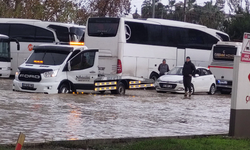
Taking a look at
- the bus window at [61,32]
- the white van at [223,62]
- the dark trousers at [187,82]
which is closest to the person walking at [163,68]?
the white van at [223,62]

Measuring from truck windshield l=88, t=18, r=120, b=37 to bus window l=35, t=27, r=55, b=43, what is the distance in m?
5.74

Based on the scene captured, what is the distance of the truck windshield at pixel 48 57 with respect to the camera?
22266mm

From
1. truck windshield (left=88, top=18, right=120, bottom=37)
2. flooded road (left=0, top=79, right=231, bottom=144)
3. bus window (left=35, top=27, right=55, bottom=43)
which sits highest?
truck windshield (left=88, top=18, right=120, bottom=37)

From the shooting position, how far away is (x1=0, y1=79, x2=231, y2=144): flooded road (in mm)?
11758

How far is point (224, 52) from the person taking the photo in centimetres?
3444

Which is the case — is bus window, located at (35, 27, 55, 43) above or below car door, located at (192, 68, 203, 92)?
above

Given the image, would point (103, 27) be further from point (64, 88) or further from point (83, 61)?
point (64, 88)

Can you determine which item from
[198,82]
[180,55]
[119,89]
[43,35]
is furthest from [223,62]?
[43,35]

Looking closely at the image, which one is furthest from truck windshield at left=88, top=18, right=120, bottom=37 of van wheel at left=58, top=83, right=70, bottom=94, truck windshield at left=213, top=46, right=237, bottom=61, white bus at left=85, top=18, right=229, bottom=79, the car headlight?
the car headlight

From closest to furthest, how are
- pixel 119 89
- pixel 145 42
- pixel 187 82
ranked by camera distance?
pixel 119 89, pixel 187 82, pixel 145 42

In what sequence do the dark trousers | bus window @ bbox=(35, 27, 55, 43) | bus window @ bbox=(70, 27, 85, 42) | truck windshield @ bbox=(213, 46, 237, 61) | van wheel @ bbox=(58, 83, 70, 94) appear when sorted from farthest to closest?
bus window @ bbox=(70, 27, 85, 42) → bus window @ bbox=(35, 27, 55, 43) → truck windshield @ bbox=(213, 46, 237, 61) → the dark trousers → van wheel @ bbox=(58, 83, 70, 94)

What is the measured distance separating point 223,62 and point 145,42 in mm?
5503

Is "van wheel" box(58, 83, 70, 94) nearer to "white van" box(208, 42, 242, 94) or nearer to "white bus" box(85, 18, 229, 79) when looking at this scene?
"white bus" box(85, 18, 229, 79)

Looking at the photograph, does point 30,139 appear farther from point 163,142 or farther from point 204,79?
point 204,79
